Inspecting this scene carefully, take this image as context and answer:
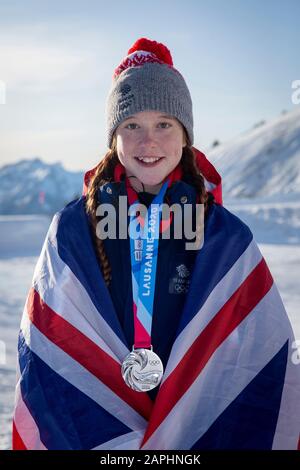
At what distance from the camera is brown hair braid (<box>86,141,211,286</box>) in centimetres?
218

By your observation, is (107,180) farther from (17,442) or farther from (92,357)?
(17,442)

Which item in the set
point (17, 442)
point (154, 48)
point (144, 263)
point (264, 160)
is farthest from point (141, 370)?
point (264, 160)

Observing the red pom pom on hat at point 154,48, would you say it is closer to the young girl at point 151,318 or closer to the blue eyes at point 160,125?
the young girl at point 151,318

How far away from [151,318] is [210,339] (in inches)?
9.6

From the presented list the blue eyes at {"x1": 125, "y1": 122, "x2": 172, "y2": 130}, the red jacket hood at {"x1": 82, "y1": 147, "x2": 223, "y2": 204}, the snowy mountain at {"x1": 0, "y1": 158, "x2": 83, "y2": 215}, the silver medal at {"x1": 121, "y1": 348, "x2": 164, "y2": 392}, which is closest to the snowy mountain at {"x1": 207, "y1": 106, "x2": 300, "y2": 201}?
the red jacket hood at {"x1": 82, "y1": 147, "x2": 223, "y2": 204}

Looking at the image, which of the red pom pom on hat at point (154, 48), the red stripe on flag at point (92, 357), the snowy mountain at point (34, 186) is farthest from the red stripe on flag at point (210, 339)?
the snowy mountain at point (34, 186)

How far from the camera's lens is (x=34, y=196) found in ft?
443

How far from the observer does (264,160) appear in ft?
124

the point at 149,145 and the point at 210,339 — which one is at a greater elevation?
the point at 149,145

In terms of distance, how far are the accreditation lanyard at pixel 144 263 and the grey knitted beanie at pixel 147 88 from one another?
32 centimetres

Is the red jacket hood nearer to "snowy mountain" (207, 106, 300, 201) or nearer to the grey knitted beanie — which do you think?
the grey knitted beanie

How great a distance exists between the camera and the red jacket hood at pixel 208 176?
2.38 meters

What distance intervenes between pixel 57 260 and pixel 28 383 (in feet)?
1.59

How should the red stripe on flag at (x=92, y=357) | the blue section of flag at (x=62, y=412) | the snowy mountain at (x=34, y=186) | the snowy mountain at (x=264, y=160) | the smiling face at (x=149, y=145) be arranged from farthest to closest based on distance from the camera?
the snowy mountain at (x=34, y=186), the snowy mountain at (x=264, y=160), the smiling face at (x=149, y=145), the red stripe on flag at (x=92, y=357), the blue section of flag at (x=62, y=412)
